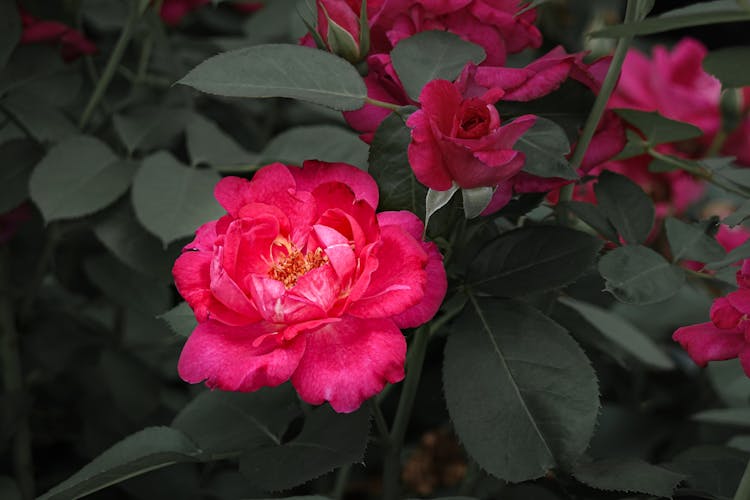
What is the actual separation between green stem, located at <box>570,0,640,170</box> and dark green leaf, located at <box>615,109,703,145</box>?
A: 67mm

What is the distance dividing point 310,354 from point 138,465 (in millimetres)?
140

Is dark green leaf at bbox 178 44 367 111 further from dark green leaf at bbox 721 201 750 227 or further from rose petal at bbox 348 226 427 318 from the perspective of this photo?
dark green leaf at bbox 721 201 750 227

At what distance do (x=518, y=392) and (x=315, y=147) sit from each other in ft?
1.09

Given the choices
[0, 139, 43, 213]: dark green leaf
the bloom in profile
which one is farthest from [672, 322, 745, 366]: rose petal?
[0, 139, 43, 213]: dark green leaf

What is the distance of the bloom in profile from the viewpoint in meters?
0.43

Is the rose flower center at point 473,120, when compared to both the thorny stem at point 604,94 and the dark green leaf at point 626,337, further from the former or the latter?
the dark green leaf at point 626,337

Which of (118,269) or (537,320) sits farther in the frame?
(118,269)

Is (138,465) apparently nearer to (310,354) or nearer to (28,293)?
(310,354)

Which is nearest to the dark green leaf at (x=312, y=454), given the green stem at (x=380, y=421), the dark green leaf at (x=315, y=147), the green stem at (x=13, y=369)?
the green stem at (x=380, y=421)

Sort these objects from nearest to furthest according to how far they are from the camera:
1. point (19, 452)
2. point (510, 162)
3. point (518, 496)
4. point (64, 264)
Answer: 1. point (510, 162)
2. point (518, 496)
3. point (19, 452)
4. point (64, 264)

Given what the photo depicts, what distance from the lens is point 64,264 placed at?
2.91 feet

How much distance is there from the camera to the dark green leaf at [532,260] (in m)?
0.49

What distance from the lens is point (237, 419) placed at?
1.91 feet

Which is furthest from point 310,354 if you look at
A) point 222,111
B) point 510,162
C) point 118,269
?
point 222,111
